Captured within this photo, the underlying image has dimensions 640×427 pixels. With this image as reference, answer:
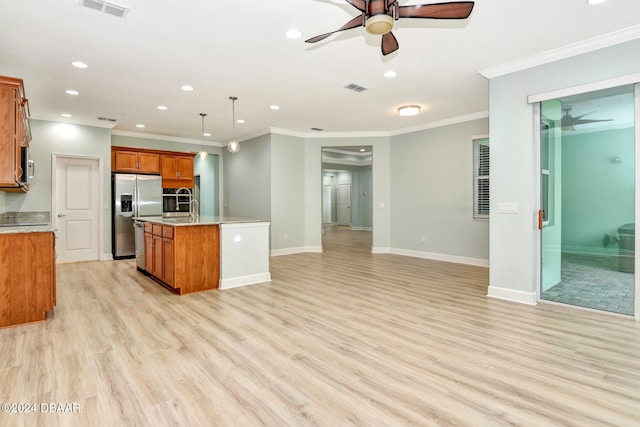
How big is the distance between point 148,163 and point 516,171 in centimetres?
714

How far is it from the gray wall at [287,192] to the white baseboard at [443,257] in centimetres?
230

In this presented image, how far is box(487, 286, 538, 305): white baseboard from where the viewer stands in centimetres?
392

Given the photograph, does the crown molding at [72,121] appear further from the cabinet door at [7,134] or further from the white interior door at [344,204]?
the white interior door at [344,204]

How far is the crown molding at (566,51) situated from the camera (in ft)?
10.6

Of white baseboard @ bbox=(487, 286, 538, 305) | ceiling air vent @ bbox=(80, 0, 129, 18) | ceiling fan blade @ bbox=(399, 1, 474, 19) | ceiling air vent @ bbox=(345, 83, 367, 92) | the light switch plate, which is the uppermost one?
ceiling air vent @ bbox=(345, 83, 367, 92)

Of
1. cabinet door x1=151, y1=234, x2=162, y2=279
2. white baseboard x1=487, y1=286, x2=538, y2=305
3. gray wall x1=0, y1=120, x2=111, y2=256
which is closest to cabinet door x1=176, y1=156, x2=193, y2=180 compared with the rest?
gray wall x1=0, y1=120, x2=111, y2=256

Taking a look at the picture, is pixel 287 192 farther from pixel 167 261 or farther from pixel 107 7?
pixel 107 7

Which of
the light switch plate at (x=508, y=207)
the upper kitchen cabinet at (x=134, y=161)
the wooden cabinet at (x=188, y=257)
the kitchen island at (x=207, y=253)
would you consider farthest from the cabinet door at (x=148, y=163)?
the light switch plate at (x=508, y=207)

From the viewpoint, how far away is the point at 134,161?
7449mm

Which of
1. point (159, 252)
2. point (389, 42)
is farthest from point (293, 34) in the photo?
point (159, 252)

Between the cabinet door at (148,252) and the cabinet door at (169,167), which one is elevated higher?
the cabinet door at (169,167)

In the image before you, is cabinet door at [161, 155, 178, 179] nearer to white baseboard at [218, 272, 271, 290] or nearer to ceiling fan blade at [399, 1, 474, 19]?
white baseboard at [218, 272, 271, 290]

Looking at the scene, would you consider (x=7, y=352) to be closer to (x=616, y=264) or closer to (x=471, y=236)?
(x=616, y=264)

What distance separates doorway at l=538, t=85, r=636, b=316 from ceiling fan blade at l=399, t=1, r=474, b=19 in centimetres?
226
